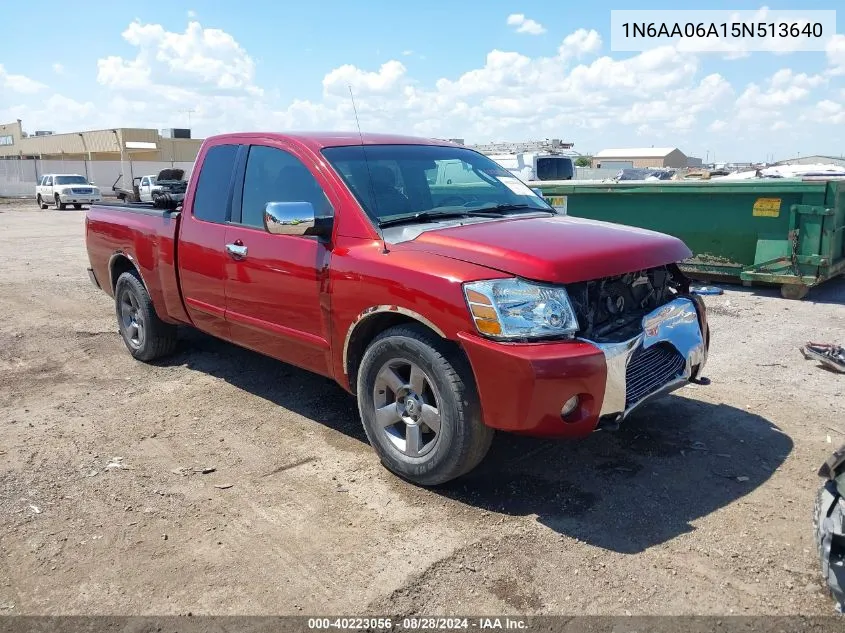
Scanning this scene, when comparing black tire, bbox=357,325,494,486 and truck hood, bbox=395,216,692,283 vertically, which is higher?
truck hood, bbox=395,216,692,283

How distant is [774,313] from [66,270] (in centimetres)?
1093

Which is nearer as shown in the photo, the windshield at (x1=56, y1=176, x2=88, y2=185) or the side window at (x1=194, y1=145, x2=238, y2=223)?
the side window at (x1=194, y1=145, x2=238, y2=223)

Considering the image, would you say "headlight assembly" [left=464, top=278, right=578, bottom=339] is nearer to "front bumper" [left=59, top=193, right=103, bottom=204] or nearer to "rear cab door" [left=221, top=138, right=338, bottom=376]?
"rear cab door" [left=221, top=138, right=338, bottom=376]

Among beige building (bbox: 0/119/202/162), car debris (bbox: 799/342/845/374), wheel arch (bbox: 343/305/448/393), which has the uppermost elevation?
beige building (bbox: 0/119/202/162)

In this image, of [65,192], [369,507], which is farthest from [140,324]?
[65,192]

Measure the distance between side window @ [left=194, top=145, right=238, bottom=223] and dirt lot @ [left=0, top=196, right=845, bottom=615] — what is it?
1.39 m

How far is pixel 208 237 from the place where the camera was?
4.95m

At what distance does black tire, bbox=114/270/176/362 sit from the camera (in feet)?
19.7

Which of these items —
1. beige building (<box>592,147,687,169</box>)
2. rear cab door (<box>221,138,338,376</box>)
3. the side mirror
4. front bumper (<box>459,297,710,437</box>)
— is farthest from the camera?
beige building (<box>592,147,687,169</box>)

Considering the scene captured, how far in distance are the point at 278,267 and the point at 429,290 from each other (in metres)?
1.31

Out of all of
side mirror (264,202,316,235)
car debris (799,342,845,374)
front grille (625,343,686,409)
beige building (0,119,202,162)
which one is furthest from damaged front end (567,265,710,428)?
beige building (0,119,202,162)

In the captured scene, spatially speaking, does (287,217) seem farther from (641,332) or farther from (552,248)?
(641,332)

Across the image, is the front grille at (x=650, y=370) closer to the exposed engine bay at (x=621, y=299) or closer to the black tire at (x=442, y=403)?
the exposed engine bay at (x=621, y=299)

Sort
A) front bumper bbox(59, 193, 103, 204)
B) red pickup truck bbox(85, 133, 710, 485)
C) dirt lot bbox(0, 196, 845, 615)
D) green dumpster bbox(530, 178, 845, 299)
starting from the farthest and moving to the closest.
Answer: front bumper bbox(59, 193, 103, 204)
green dumpster bbox(530, 178, 845, 299)
red pickup truck bbox(85, 133, 710, 485)
dirt lot bbox(0, 196, 845, 615)
